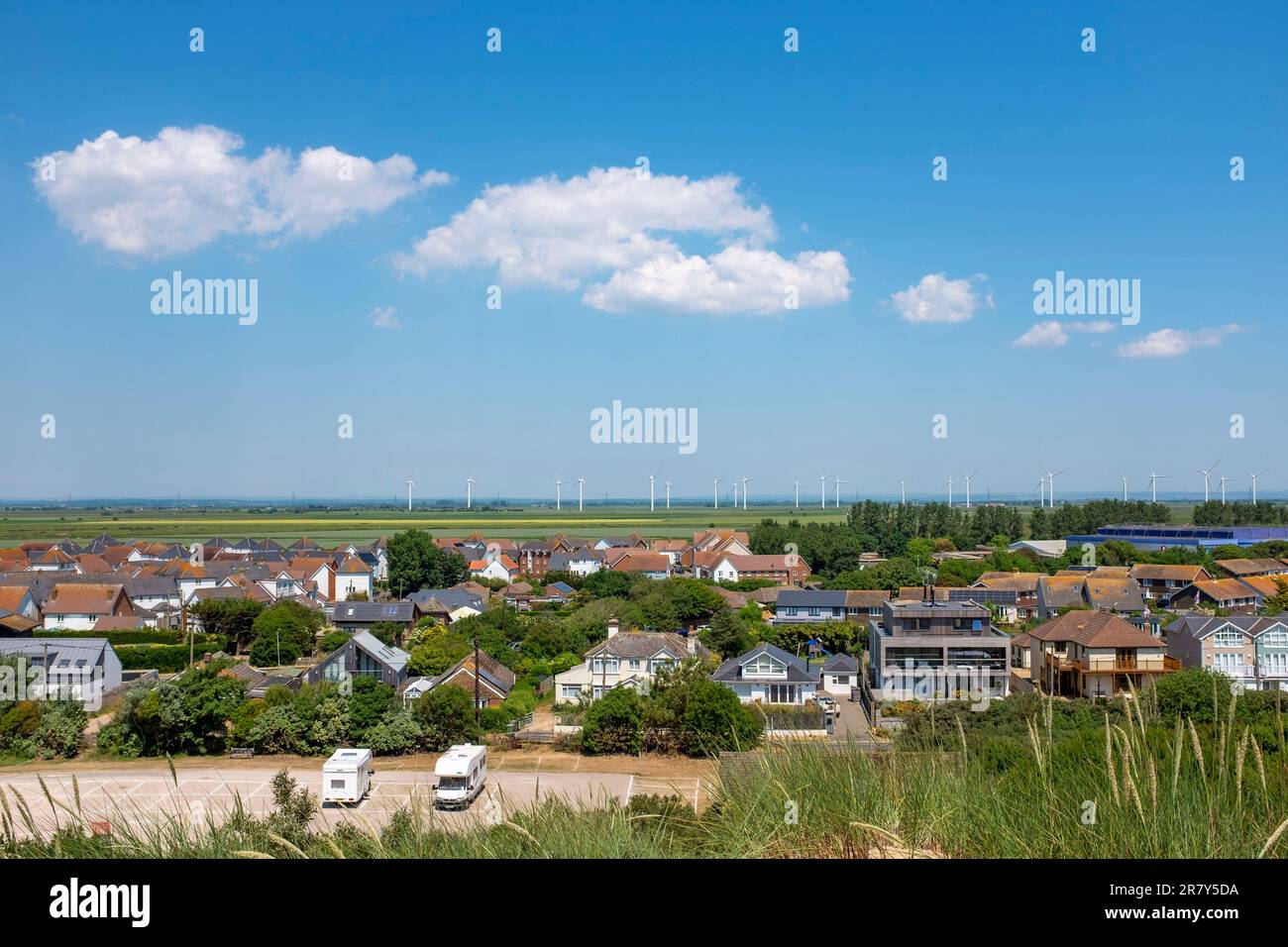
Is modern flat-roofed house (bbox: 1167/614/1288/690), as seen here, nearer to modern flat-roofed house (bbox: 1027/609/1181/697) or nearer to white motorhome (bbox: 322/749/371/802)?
modern flat-roofed house (bbox: 1027/609/1181/697)

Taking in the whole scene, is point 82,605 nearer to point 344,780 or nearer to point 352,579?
point 352,579

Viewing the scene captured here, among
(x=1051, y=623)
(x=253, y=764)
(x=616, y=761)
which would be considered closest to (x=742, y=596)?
(x=1051, y=623)

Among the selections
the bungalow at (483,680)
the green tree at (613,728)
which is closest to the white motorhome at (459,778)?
the green tree at (613,728)

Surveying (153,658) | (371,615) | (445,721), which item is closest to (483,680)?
(445,721)

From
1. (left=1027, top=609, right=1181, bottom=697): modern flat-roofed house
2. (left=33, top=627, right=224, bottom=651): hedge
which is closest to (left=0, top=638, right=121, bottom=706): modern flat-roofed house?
(left=33, top=627, right=224, bottom=651): hedge
